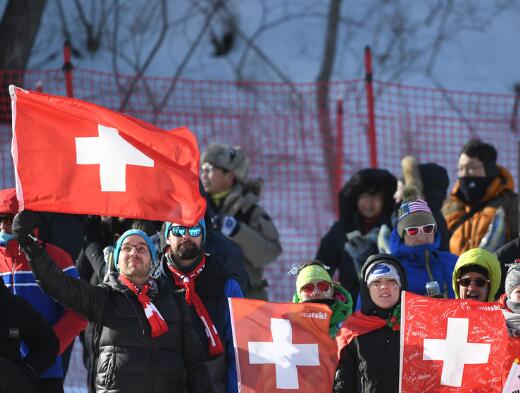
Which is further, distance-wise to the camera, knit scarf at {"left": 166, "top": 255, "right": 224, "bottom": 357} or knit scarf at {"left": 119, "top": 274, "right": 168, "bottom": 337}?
knit scarf at {"left": 166, "top": 255, "right": 224, "bottom": 357}

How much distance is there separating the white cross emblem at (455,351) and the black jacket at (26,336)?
6.09 feet

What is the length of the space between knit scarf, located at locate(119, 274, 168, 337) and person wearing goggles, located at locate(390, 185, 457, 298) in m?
1.63

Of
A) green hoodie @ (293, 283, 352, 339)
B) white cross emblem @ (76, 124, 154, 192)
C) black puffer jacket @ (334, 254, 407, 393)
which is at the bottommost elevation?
black puffer jacket @ (334, 254, 407, 393)

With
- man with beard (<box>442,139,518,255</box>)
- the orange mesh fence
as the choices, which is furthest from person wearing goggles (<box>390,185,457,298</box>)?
the orange mesh fence

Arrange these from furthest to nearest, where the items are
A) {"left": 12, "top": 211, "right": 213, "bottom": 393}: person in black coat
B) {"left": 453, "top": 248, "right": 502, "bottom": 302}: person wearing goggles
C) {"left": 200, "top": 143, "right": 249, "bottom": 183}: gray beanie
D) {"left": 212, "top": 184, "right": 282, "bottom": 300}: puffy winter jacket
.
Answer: {"left": 200, "top": 143, "right": 249, "bottom": 183}: gray beanie → {"left": 212, "top": 184, "right": 282, "bottom": 300}: puffy winter jacket → {"left": 453, "top": 248, "right": 502, "bottom": 302}: person wearing goggles → {"left": 12, "top": 211, "right": 213, "bottom": 393}: person in black coat

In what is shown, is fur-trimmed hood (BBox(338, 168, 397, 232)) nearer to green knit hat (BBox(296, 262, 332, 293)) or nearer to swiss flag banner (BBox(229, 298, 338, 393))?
green knit hat (BBox(296, 262, 332, 293))

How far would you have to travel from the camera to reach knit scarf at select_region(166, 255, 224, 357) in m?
7.30

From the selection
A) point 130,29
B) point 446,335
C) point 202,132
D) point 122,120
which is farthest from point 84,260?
point 130,29

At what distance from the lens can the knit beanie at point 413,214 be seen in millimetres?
8055

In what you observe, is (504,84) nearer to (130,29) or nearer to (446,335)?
(130,29)

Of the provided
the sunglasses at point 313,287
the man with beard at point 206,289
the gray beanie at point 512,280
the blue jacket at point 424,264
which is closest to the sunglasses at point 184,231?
the man with beard at point 206,289

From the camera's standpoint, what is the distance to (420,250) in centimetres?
796

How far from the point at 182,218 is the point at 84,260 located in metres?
→ 1.30

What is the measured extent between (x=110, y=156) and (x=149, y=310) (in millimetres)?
832
